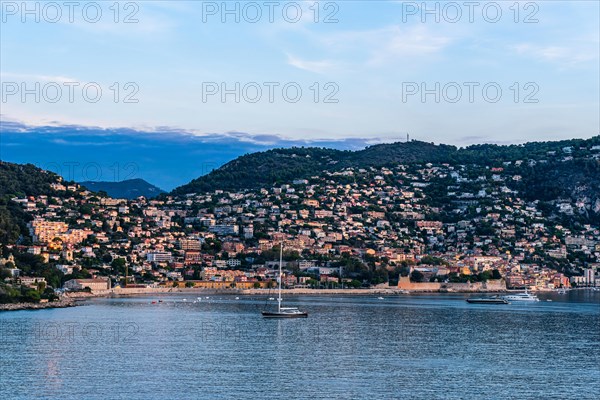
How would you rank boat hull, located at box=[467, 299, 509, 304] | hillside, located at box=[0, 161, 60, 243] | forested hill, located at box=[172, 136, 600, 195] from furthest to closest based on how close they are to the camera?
forested hill, located at box=[172, 136, 600, 195], hillside, located at box=[0, 161, 60, 243], boat hull, located at box=[467, 299, 509, 304]

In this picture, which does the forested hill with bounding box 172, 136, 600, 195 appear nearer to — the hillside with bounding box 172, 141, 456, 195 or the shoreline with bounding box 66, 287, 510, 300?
the hillside with bounding box 172, 141, 456, 195

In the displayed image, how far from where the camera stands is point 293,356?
40.1 metres

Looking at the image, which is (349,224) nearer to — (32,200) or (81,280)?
(32,200)

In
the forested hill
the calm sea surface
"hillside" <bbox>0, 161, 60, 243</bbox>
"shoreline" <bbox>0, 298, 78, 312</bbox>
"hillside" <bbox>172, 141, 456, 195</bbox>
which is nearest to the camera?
the calm sea surface

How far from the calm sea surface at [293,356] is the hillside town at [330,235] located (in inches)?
1510

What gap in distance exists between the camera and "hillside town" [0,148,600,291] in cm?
10769

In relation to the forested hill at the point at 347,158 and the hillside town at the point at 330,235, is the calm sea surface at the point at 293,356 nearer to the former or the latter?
the hillside town at the point at 330,235

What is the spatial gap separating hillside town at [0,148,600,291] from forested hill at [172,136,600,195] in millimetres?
7447

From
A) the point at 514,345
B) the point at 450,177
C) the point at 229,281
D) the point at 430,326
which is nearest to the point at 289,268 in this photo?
the point at 229,281

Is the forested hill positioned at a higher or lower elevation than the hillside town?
higher

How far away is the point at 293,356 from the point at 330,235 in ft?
296

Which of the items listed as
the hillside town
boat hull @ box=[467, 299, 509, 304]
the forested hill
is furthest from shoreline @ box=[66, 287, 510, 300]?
the forested hill

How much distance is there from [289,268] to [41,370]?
81.5 m

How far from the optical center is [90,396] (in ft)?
99.0
